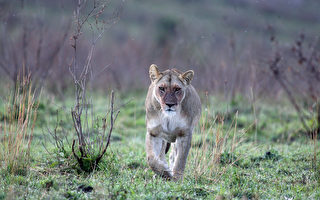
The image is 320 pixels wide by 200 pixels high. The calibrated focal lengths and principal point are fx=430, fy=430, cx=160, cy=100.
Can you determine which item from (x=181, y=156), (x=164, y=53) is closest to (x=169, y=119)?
(x=181, y=156)

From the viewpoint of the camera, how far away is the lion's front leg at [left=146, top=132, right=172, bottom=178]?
19.7 ft

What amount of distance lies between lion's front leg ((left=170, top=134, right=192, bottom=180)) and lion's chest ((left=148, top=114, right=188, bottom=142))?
0.12 metres

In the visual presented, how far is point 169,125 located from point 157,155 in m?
0.51

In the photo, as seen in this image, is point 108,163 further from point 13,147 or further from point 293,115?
point 293,115

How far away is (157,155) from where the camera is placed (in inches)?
252

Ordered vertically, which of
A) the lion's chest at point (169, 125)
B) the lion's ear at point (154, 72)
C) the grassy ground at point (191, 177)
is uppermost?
the lion's ear at point (154, 72)

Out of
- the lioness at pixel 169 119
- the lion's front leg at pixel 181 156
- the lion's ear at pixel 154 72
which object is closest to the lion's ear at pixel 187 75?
the lioness at pixel 169 119

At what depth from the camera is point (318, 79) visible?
10492mm

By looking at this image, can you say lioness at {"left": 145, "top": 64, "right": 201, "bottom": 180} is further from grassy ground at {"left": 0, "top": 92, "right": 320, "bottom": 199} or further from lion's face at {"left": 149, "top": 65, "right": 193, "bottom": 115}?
grassy ground at {"left": 0, "top": 92, "right": 320, "bottom": 199}

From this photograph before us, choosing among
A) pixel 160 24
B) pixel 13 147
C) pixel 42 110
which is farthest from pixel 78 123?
pixel 160 24

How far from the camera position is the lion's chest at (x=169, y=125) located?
625 centimetres

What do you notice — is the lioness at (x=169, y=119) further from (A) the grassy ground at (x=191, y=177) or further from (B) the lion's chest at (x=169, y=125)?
(A) the grassy ground at (x=191, y=177)

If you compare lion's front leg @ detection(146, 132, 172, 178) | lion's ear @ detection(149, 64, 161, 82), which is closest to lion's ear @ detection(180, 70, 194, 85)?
lion's ear @ detection(149, 64, 161, 82)

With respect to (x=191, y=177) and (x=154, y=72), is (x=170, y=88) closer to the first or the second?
(x=154, y=72)
